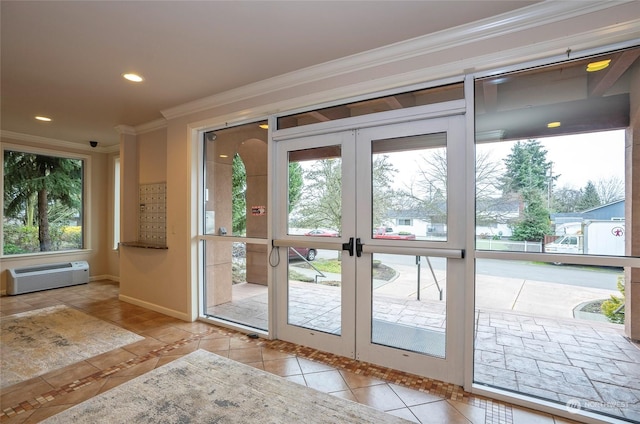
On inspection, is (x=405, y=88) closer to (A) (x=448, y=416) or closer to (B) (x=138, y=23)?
(B) (x=138, y=23)

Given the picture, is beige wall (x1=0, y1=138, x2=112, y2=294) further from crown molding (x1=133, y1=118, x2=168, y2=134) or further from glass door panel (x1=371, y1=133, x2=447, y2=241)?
glass door panel (x1=371, y1=133, x2=447, y2=241)

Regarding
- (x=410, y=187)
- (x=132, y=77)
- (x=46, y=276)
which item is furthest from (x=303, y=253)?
(x=46, y=276)

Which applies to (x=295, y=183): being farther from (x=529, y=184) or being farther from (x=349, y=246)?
(x=529, y=184)

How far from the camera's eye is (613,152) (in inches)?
78.7

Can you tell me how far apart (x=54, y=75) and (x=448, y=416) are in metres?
4.47

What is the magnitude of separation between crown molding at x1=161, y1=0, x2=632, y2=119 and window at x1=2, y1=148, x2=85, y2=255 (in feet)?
14.4

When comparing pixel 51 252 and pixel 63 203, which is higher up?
pixel 63 203

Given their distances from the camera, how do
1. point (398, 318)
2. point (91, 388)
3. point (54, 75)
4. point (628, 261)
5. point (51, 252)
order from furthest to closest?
point (51, 252)
point (54, 75)
point (398, 318)
point (91, 388)
point (628, 261)

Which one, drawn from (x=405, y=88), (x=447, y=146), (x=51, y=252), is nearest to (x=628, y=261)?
(x=447, y=146)

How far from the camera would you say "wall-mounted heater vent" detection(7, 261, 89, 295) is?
492 centimetres

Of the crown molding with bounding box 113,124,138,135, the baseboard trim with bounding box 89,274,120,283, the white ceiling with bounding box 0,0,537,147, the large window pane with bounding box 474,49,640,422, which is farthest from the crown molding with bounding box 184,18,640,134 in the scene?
the baseboard trim with bounding box 89,274,120,283

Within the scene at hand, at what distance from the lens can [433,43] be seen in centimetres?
233

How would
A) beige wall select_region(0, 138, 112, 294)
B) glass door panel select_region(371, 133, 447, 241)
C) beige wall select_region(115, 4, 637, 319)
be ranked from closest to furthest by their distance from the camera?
1. beige wall select_region(115, 4, 637, 319)
2. glass door panel select_region(371, 133, 447, 241)
3. beige wall select_region(0, 138, 112, 294)

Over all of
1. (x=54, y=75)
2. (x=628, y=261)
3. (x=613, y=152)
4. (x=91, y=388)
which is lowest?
(x=91, y=388)
